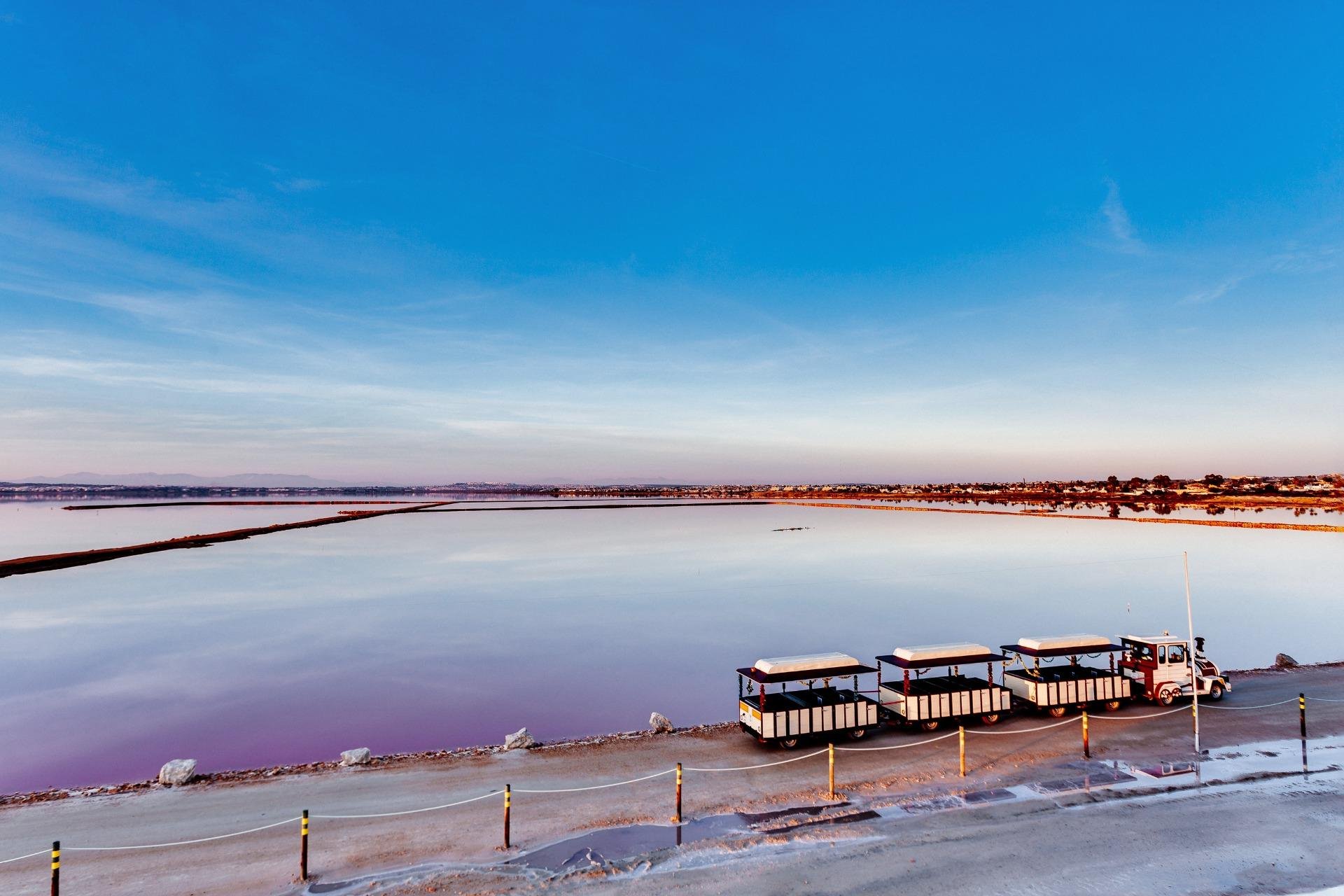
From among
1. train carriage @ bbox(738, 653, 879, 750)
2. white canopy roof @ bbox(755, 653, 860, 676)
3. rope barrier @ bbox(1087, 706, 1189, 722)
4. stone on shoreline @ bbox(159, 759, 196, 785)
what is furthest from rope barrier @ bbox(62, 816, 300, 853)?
rope barrier @ bbox(1087, 706, 1189, 722)

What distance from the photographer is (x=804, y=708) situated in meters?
22.6

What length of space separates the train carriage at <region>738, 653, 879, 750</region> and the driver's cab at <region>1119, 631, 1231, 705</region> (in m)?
12.4

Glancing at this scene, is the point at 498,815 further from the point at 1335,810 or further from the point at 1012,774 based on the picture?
the point at 1335,810

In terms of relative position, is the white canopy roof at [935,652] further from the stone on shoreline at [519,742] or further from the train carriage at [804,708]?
the stone on shoreline at [519,742]

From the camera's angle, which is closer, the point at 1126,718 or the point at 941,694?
the point at 941,694

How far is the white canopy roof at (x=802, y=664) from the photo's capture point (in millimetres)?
22656

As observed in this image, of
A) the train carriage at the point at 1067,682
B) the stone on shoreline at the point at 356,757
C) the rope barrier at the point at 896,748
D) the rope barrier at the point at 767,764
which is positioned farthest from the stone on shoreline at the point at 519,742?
the train carriage at the point at 1067,682

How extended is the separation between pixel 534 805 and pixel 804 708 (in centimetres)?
934

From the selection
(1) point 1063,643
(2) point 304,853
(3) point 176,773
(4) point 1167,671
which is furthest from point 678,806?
(4) point 1167,671

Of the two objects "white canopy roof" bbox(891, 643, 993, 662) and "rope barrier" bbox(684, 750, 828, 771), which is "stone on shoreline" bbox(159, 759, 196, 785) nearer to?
"rope barrier" bbox(684, 750, 828, 771)

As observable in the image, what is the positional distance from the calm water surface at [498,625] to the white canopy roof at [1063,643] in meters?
13.6

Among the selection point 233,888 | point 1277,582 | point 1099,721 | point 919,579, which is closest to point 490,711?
point 233,888

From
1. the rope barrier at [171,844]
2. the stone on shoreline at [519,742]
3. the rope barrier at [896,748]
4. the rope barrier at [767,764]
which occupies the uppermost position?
the rope barrier at [171,844]

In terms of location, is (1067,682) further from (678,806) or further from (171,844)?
(171,844)
